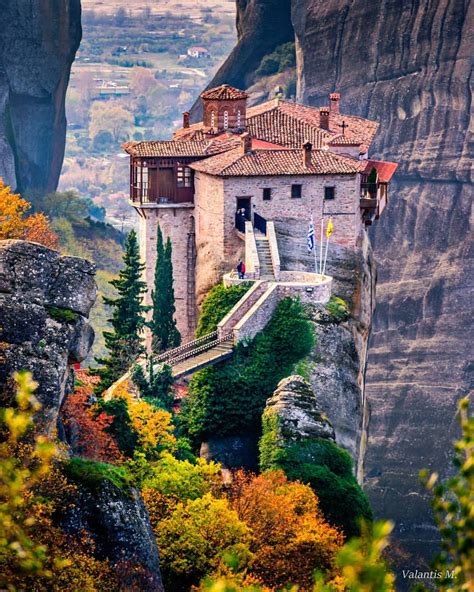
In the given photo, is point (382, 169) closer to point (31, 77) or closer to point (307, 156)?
point (307, 156)

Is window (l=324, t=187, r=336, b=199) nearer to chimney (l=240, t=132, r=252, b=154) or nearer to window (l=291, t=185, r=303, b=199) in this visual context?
window (l=291, t=185, r=303, b=199)

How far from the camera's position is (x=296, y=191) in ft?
254

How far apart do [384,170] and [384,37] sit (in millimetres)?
39781

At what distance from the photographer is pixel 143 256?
82.1 m

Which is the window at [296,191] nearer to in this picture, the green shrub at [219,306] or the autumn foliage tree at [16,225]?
the green shrub at [219,306]

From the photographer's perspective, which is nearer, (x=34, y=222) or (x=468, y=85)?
(x=34, y=222)

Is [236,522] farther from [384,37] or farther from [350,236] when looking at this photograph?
[384,37]

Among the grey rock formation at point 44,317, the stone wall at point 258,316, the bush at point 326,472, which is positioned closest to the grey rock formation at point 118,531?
the grey rock formation at point 44,317

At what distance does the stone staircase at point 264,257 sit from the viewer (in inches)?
2953

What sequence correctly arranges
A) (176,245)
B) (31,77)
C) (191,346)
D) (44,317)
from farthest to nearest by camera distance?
(31,77), (176,245), (191,346), (44,317)

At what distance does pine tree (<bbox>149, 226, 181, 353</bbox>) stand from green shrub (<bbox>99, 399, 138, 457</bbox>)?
14136 mm

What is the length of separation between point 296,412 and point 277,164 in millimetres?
12611

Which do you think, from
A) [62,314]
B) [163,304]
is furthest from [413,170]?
[62,314]

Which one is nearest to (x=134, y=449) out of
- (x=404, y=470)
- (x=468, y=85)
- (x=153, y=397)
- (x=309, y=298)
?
(x=153, y=397)
